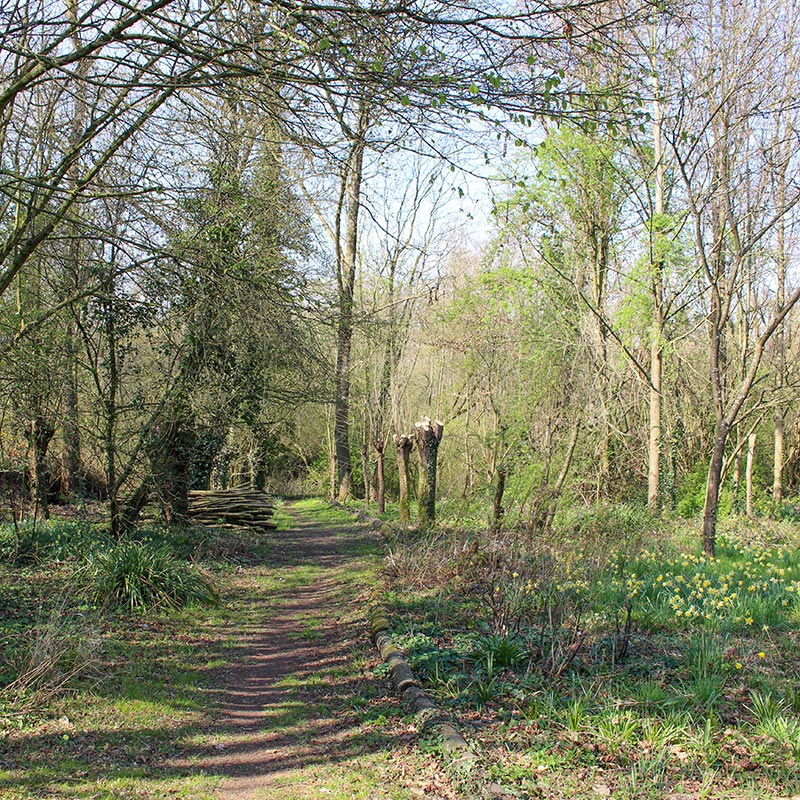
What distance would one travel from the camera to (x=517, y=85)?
5227 millimetres

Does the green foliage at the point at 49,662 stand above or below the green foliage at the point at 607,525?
A: below

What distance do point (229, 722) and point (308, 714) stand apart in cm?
59

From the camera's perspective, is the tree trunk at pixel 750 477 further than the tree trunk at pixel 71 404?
Yes

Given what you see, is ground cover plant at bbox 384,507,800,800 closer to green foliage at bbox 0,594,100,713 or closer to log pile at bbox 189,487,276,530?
green foliage at bbox 0,594,100,713

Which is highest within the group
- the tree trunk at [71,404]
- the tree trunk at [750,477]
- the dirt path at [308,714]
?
the tree trunk at [71,404]

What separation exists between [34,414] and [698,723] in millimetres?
8180

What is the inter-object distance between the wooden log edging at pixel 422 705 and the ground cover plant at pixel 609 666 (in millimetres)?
114

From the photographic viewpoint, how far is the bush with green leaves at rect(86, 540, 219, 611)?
7660 millimetres

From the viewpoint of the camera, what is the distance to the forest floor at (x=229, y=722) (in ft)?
13.8

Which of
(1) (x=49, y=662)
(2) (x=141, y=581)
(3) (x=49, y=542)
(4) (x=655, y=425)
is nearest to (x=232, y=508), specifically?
(3) (x=49, y=542)

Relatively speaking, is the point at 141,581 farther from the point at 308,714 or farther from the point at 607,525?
the point at 607,525

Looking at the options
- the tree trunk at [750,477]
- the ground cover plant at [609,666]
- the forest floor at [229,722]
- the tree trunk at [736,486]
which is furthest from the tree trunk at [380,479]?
the forest floor at [229,722]

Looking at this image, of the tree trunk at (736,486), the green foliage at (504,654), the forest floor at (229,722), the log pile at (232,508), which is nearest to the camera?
the forest floor at (229,722)

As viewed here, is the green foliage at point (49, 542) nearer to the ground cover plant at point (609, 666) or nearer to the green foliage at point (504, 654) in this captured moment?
the ground cover plant at point (609, 666)
